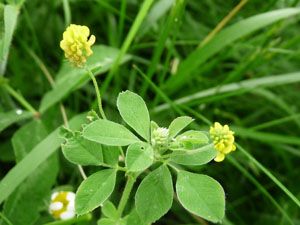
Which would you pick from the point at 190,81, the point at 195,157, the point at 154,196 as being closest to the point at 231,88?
the point at 190,81

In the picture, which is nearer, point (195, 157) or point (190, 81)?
point (195, 157)

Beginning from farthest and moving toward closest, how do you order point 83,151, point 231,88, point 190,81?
1. point 190,81
2. point 231,88
3. point 83,151

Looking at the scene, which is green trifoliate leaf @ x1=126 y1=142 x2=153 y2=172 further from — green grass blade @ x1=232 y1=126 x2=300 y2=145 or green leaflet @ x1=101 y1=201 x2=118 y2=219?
green grass blade @ x1=232 y1=126 x2=300 y2=145

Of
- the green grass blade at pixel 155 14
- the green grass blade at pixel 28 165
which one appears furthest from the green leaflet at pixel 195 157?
the green grass blade at pixel 155 14

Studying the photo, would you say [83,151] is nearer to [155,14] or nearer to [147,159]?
[147,159]

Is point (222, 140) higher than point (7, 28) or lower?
lower

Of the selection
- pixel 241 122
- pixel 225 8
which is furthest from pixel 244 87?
pixel 225 8

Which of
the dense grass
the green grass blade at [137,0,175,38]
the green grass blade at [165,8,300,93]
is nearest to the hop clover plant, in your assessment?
the dense grass
